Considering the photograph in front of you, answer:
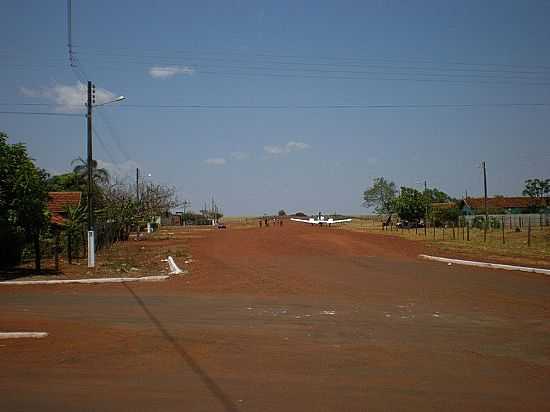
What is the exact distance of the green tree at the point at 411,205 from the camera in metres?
73.0

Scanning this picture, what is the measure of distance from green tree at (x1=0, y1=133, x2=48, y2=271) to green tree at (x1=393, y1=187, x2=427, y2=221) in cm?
5820

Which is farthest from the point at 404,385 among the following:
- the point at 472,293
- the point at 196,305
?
the point at 472,293

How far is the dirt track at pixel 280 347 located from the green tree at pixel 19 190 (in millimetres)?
3289

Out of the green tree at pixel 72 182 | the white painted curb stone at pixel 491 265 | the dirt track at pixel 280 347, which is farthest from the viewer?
the green tree at pixel 72 182

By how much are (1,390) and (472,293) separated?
41.0 ft

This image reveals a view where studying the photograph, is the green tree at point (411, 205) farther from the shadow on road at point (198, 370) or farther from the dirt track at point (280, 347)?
the shadow on road at point (198, 370)

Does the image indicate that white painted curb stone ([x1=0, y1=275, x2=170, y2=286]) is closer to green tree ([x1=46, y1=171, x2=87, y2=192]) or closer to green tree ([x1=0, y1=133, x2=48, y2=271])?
green tree ([x1=0, y1=133, x2=48, y2=271])

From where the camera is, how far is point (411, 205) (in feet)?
241

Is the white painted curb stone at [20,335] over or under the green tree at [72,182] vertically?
under

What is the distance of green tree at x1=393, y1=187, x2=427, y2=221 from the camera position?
73000 millimetres

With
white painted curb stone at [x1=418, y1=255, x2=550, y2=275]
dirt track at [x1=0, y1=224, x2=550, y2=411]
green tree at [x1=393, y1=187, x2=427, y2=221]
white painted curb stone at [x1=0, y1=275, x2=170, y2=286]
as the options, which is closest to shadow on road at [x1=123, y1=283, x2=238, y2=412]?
dirt track at [x1=0, y1=224, x2=550, y2=411]

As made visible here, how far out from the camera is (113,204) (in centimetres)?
4934

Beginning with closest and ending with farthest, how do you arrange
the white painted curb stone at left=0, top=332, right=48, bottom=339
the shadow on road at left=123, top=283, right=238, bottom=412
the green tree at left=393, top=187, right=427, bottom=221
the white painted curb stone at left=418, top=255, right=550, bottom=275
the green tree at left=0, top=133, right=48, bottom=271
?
the shadow on road at left=123, top=283, right=238, bottom=412 → the white painted curb stone at left=0, top=332, right=48, bottom=339 → the green tree at left=0, top=133, right=48, bottom=271 → the white painted curb stone at left=418, top=255, right=550, bottom=275 → the green tree at left=393, top=187, right=427, bottom=221

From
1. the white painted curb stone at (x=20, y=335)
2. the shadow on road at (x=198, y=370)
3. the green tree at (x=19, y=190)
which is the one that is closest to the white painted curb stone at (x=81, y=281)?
the green tree at (x=19, y=190)
